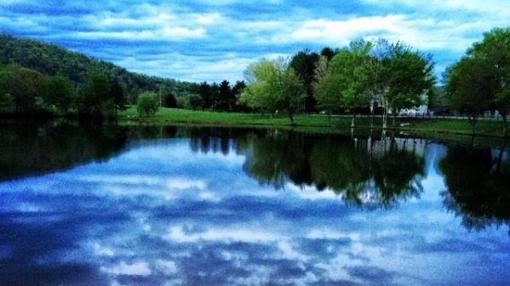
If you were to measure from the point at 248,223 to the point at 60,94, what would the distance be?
11115cm

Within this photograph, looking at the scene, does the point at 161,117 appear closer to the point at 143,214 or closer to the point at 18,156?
the point at 18,156

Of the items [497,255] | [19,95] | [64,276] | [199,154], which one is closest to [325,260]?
[497,255]

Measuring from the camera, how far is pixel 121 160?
34.0 meters

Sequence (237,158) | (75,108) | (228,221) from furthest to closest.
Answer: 1. (75,108)
2. (237,158)
3. (228,221)

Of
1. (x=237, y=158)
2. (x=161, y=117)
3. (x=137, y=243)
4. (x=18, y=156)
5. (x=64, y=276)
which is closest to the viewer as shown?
(x=64, y=276)

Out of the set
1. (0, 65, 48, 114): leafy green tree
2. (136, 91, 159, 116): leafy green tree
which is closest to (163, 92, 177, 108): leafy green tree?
(0, 65, 48, 114): leafy green tree

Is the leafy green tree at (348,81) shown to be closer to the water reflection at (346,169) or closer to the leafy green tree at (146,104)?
the leafy green tree at (146,104)

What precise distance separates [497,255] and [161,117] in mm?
101044

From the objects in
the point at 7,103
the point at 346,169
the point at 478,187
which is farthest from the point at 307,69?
the point at 478,187

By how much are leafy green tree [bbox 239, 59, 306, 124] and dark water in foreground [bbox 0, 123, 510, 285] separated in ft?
205

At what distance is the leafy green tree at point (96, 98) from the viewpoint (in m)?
116

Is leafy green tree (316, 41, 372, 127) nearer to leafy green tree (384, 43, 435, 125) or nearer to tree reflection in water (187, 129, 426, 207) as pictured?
leafy green tree (384, 43, 435, 125)

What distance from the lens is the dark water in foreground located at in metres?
12.3

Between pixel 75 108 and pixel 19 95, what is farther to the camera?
pixel 75 108
